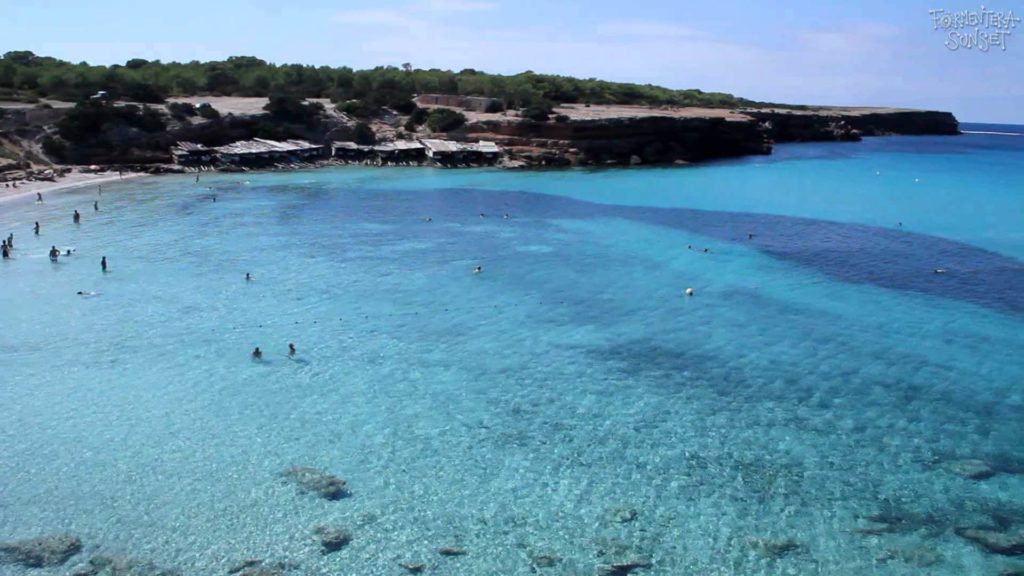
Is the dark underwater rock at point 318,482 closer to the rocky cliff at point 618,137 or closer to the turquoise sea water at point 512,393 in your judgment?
the turquoise sea water at point 512,393

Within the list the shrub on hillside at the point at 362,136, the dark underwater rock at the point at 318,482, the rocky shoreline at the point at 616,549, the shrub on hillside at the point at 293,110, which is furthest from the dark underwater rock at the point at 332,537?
the shrub on hillside at the point at 293,110

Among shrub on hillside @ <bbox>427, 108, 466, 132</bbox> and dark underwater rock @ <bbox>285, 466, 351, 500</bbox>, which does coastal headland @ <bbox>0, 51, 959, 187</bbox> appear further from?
dark underwater rock @ <bbox>285, 466, 351, 500</bbox>

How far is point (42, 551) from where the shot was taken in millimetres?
13281

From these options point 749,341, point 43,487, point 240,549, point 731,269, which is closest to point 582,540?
point 240,549

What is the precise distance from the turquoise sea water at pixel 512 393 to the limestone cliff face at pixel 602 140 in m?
29.0

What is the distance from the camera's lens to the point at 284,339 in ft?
79.5

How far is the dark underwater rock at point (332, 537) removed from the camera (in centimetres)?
1363

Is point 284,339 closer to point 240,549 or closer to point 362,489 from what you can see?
point 362,489

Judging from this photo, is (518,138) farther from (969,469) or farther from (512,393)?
(969,469)

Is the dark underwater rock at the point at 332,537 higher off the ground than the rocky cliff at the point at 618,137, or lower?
lower

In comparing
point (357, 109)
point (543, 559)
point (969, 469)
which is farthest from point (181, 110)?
point (969, 469)

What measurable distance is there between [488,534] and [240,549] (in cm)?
425

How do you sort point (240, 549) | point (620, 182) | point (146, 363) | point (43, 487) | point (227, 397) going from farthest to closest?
point (620, 182) → point (146, 363) → point (227, 397) → point (43, 487) → point (240, 549)

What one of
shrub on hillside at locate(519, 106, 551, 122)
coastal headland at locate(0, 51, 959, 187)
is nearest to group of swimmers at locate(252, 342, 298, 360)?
coastal headland at locate(0, 51, 959, 187)
